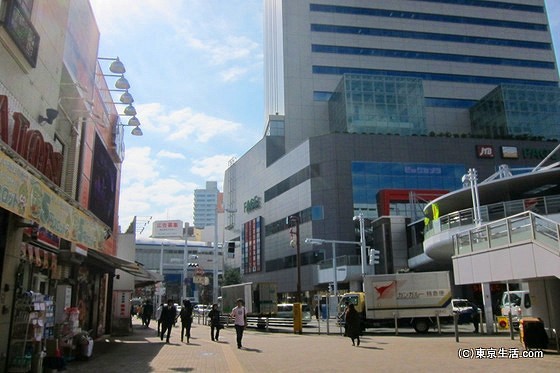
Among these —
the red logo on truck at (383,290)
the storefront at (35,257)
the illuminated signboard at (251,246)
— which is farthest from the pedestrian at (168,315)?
the illuminated signboard at (251,246)

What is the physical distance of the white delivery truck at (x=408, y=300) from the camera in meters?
24.4

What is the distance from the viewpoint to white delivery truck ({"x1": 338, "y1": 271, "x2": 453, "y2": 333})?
24.4m

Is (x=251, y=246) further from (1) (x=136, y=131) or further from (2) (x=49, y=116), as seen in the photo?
(2) (x=49, y=116)

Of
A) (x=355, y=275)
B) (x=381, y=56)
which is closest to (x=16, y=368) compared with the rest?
(x=355, y=275)

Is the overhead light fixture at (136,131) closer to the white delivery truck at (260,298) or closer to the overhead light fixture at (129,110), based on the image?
the overhead light fixture at (129,110)

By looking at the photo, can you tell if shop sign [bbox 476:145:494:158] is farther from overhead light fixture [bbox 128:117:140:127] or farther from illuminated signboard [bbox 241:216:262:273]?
overhead light fixture [bbox 128:117:140:127]

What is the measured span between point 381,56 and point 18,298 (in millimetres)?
76297

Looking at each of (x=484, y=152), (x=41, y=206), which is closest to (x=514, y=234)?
(x=41, y=206)

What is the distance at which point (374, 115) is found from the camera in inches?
2616

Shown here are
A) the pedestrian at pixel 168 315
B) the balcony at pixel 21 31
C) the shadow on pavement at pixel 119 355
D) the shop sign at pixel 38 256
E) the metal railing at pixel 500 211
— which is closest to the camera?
the balcony at pixel 21 31

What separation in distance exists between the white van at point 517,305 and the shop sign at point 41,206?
67.5ft

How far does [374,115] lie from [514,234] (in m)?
52.2

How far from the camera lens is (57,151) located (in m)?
13.2

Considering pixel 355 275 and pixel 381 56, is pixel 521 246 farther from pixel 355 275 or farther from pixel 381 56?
pixel 381 56
